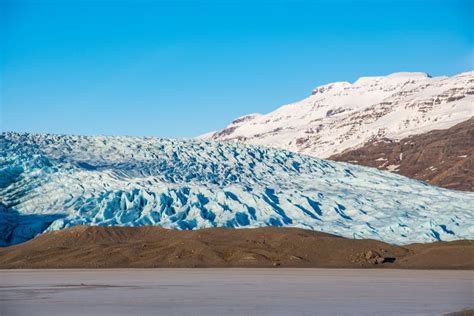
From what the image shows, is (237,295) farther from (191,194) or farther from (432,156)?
(432,156)

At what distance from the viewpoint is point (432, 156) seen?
15400 centimetres

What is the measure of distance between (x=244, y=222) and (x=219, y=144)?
565 inches

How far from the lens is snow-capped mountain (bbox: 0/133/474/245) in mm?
45500

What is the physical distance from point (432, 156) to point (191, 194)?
4532 inches

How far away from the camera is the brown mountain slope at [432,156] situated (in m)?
131

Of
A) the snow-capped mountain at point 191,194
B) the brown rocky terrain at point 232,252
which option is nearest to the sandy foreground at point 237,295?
the brown rocky terrain at point 232,252

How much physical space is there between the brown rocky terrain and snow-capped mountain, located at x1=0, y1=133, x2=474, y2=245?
500cm

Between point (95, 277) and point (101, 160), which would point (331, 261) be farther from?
point (101, 160)

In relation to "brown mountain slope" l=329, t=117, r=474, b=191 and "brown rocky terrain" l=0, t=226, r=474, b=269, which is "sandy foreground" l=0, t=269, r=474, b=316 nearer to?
"brown rocky terrain" l=0, t=226, r=474, b=269

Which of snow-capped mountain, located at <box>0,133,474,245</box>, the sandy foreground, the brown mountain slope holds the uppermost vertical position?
the brown mountain slope

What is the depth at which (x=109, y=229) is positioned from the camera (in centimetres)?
4162

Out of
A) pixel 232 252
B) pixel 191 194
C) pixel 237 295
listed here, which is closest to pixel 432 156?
pixel 191 194

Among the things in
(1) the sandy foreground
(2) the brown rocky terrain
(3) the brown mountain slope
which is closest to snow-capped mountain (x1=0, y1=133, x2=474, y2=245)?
(2) the brown rocky terrain

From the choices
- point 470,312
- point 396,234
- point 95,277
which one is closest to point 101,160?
point 396,234
